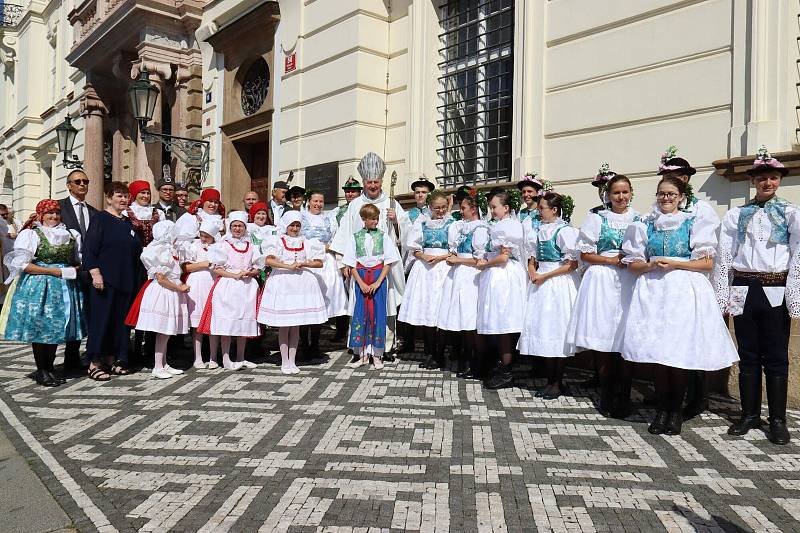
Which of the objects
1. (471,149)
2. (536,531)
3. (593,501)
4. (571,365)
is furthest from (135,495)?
(471,149)

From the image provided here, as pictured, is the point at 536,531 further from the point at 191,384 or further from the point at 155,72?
the point at 155,72

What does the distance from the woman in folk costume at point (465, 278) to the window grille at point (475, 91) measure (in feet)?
6.98

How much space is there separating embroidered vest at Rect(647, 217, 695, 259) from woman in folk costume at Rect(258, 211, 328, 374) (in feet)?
11.5

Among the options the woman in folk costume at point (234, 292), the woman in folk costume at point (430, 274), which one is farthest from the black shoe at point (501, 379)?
the woman in folk costume at point (234, 292)

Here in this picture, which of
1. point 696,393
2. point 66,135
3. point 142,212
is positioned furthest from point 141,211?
point 66,135

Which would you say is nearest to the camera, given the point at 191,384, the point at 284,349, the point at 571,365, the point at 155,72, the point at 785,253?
the point at 785,253

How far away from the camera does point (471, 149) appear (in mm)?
8664

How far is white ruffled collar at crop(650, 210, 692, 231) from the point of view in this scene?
4215 millimetres

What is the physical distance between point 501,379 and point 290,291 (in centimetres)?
238

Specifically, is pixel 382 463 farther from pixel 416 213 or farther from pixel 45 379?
pixel 416 213

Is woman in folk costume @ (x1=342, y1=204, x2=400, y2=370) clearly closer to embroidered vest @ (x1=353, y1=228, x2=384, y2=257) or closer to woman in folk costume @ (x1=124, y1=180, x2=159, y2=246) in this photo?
embroidered vest @ (x1=353, y1=228, x2=384, y2=257)

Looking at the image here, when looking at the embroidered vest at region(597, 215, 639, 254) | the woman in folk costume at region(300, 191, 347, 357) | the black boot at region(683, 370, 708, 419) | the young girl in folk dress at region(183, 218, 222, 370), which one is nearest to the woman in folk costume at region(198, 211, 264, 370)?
the young girl in folk dress at region(183, 218, 222, 370)

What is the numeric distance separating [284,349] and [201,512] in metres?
3.41

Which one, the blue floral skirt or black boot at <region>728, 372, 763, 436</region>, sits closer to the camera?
black boot at <region>728, 372, 763, 436</region>
